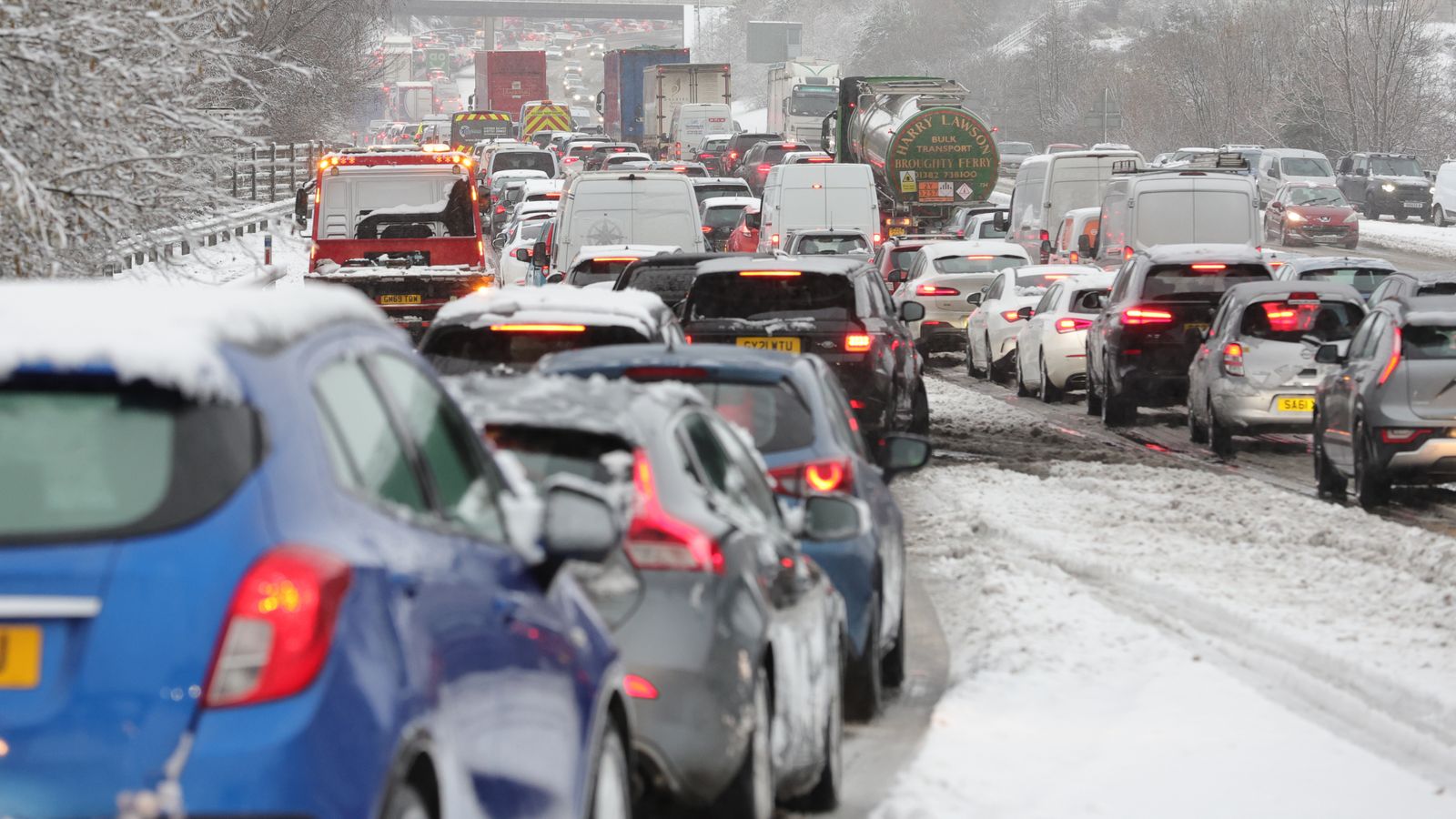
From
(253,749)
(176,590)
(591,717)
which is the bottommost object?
(591,717)

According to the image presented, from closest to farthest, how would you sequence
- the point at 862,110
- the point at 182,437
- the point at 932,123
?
the point at 182,437
the point at 932,123
the point at 862,110

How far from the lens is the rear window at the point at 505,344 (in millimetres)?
10094

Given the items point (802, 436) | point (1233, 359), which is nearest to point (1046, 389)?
point (1233, 359)

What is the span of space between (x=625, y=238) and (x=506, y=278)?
859 centimetres

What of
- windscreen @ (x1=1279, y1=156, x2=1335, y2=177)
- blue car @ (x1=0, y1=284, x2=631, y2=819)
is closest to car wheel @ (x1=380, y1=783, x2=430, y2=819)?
blue car @ (x1=0, y1=284, x2=631, y2=819)

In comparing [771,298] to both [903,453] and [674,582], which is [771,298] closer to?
[903,453]

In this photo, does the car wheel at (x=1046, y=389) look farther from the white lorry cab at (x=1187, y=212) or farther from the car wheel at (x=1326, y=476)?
the car wheel at (x=1326, y=476)

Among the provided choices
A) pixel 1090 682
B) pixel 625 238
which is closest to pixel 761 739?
pixel 1090 682

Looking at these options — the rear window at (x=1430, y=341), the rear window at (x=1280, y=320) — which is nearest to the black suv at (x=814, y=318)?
the rear window at (x=1430, y=341)

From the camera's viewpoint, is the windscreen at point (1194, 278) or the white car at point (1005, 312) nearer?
the windscreen at point (1194, 278)

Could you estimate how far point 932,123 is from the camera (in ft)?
153

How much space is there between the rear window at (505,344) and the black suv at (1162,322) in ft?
41.7

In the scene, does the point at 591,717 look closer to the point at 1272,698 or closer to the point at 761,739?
the point at 761,739

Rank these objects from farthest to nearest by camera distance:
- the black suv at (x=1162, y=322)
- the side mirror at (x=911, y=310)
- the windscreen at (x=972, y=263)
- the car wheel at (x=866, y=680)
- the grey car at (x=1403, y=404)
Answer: the windscreen at (x=972, y=263), the black suv at (x=1162, y=322), the side mirror at (x=911, y=310), the grey car at (x=1403, y=404), the car wheel at (x=866, y=680)
